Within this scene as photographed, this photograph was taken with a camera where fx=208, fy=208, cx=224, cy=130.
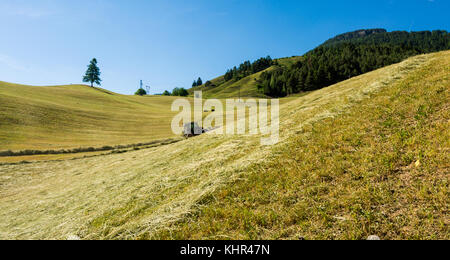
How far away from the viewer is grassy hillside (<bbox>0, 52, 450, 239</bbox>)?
11.7 feet

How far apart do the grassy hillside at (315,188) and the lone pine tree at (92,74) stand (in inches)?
4710

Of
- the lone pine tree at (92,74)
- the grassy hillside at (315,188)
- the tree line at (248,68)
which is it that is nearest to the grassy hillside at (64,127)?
the grassy hillside at (315,188)

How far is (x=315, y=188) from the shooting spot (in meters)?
4.51

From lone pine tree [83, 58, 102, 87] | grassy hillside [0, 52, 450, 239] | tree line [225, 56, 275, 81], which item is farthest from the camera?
tree line [225, 56, 275, 81]

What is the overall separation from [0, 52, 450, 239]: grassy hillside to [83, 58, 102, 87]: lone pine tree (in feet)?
393

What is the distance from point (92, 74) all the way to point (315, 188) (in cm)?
12964

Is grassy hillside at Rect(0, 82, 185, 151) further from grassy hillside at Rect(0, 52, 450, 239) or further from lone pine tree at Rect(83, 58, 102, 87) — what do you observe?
lone pine tree at Rect(83, 58, 102, 87)

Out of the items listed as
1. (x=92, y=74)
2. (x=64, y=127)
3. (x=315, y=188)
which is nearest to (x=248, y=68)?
(x=92, y=74)

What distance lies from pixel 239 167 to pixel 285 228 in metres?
2.89

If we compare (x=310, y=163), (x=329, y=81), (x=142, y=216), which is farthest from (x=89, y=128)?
(x=329, y=81)

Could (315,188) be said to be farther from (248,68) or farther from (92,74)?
(248,68)

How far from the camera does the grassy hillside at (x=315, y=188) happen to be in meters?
3.56

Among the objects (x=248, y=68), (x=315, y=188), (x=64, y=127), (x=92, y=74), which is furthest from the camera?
(x=248, y=68)

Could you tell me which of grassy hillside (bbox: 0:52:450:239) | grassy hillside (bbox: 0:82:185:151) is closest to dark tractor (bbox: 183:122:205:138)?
grassy hillside (bbox: 0:82:185:151)
